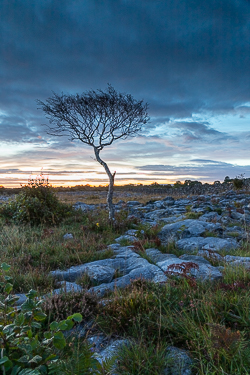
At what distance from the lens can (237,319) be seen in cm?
270

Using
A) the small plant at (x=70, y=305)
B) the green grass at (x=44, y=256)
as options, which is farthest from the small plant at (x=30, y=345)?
the green grass at (x=44, y=256)

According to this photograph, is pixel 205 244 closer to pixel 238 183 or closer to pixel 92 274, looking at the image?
pixel 92 274

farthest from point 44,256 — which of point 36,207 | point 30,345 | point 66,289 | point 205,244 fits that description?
point 36,207

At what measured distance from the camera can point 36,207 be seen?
10297mm

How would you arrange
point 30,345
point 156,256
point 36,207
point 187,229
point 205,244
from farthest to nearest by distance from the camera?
point 36,207, point 187,229, point 205,244, point 156,256, point 30,345

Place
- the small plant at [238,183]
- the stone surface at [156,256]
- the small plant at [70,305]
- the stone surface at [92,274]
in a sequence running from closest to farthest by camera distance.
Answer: the small plant at [70,305] → the stone surface at [92,274] → the stone surface at [156,256] → the small plant at [238,183]

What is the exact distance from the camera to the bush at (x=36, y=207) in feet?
33.2

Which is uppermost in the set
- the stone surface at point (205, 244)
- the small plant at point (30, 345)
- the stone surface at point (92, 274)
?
the small plant at point (30, 345)

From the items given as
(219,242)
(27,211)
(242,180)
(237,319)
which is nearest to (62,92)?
(27,211)

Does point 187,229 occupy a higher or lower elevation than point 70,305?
higher

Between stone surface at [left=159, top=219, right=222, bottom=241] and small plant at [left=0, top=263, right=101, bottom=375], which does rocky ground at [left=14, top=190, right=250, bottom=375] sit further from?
small plant at [left=0, top=263, right=101, bottom=375]

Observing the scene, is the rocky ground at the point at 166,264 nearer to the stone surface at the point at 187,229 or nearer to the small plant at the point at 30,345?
the stone surface at the point at 187,229

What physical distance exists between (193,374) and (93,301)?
1426 millimetres

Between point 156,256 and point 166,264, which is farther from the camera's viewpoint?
point 156,256
